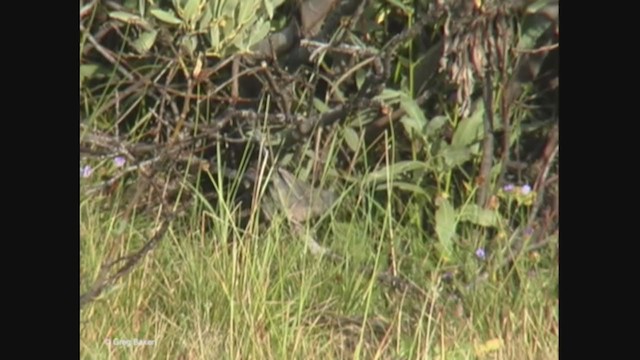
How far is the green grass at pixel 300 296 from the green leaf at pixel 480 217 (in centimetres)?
6

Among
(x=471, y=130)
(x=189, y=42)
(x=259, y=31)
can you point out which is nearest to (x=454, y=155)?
(x=471, y=130)

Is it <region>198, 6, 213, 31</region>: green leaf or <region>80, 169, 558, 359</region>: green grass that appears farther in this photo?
<region>198, 6, 213, 31</region>: green leaf

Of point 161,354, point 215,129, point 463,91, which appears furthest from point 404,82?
point 161,354

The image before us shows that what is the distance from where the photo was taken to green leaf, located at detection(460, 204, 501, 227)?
10.9 feet

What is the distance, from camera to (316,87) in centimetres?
333

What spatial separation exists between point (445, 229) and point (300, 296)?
295mm

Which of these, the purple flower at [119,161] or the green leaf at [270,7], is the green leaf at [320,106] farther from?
the purple flower at [119,161]

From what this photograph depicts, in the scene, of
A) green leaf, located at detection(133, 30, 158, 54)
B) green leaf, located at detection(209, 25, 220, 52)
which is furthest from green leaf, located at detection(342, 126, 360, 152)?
green leaf, located at detection(133, 30, 158, 54)

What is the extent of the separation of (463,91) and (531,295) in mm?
389

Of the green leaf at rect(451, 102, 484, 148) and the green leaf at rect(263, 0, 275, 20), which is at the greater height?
the green leaf at rect(263, 0, 275, 20)

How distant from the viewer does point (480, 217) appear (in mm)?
3320

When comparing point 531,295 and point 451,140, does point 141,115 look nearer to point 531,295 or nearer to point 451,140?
point 451,140

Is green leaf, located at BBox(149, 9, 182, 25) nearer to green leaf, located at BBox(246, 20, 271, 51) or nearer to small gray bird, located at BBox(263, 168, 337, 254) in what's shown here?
green leaf, located at BBox(246, 20, 271, 51)

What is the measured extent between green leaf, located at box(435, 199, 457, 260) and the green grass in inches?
0.6
